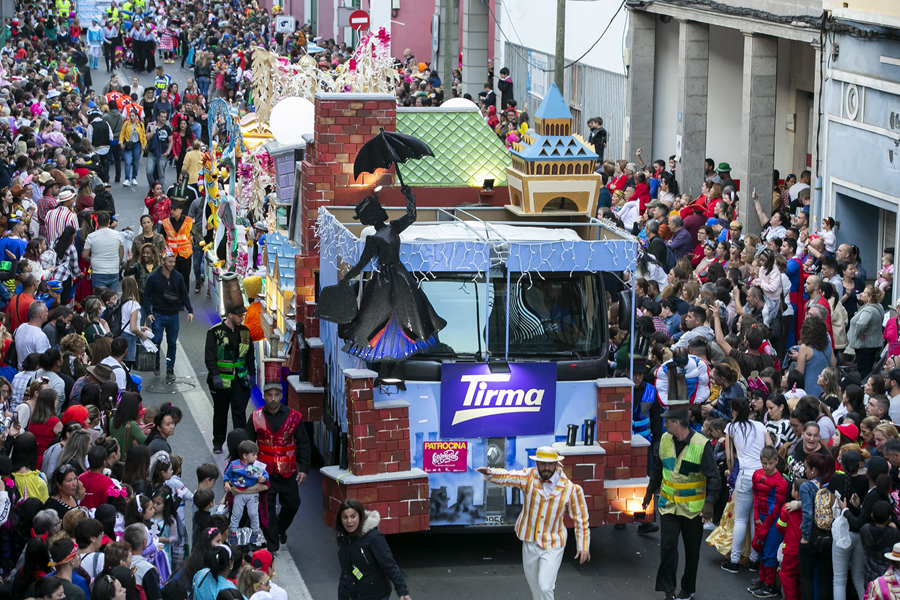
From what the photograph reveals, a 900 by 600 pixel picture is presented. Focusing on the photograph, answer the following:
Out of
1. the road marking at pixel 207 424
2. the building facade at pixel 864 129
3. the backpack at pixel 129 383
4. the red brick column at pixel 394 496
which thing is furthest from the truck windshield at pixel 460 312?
the building facade at pixel 864 129

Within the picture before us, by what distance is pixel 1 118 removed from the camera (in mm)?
26578

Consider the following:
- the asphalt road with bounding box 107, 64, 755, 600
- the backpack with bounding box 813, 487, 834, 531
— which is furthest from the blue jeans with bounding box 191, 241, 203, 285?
the backpack with bounding box 813, 487, 834, 531

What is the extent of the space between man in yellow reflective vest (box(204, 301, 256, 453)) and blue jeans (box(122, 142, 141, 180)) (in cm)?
1679

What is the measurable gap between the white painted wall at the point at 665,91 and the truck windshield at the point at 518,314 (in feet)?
57.9

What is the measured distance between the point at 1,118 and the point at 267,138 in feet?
35.8

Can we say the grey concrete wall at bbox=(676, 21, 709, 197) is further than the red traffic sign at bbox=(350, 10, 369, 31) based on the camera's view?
No

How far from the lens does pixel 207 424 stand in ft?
48.4

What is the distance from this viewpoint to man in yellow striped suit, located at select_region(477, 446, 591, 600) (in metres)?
9.36

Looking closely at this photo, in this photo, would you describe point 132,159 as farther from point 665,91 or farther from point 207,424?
point 207,424

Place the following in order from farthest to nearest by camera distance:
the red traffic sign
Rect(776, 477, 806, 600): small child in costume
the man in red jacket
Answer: the red traffic sign < Rect(776, 477, 806, 600): small child in costume < the man in red jacket

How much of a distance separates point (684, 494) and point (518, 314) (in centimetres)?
195

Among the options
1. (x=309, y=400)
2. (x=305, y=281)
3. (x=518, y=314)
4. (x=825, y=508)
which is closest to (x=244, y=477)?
(x=309, y=400)

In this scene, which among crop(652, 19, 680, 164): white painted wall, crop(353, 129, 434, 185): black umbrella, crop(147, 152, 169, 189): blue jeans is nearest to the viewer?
crop(353, 129, 434, 185): black umbrella

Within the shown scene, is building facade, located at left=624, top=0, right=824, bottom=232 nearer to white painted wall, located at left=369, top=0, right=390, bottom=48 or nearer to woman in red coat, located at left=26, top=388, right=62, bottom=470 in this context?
woman in red coat, located at left=26, top=388, right=62, bottom=470
